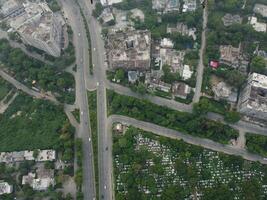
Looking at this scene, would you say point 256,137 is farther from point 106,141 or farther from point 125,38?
point 125,38

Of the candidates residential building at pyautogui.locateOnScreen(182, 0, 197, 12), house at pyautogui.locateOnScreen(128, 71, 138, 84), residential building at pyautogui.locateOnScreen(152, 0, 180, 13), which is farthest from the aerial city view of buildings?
residential building at pyautogui.locateOnScreen(182, 0, 197, 12)

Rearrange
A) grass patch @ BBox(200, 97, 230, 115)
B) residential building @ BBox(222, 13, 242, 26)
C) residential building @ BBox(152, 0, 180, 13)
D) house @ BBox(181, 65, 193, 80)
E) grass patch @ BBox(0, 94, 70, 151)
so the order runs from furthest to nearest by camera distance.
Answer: residential building @ BBox(152, 0, 180, 13) → residential building @ BBox(222, 13, 242, 26) → house @ BBox(181, 65, 193, 80) → grass patch @ BBox(200, 97, 230, 115) → grass patch @ BBox(0, 94, 70, 151)

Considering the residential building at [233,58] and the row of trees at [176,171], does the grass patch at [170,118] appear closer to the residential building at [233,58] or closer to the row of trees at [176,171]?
the row of trees at [176,171]

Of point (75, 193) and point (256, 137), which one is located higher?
point (256, 137)

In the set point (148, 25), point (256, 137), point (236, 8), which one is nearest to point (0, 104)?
point (148, 25)

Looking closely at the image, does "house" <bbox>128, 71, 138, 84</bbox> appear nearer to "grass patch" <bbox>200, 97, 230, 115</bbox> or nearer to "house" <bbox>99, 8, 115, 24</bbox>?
"grass patch" <bbox>200, 97, 230, 115</bbox>

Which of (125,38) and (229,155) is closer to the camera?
(229,155)
